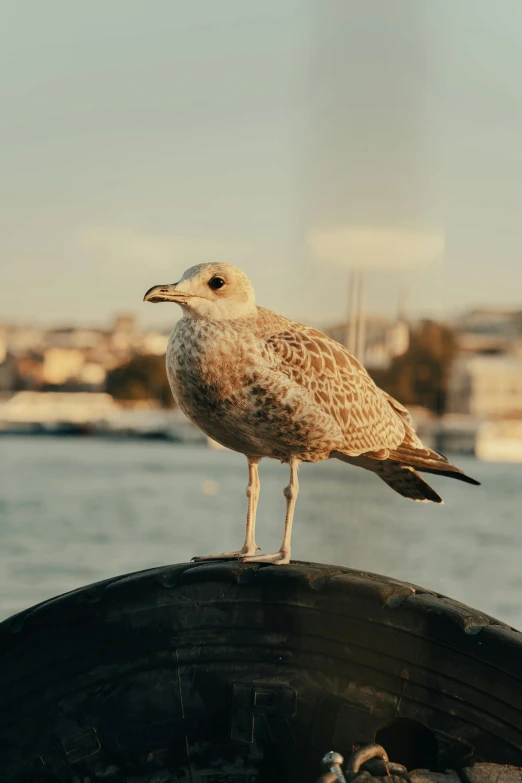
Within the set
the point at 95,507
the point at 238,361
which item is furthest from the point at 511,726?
the point at 95,507

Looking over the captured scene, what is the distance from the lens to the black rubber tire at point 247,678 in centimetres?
174

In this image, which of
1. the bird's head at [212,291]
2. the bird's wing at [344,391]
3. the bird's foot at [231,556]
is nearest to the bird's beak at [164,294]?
the bird's head at [212,291]

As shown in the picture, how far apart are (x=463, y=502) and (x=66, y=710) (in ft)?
110

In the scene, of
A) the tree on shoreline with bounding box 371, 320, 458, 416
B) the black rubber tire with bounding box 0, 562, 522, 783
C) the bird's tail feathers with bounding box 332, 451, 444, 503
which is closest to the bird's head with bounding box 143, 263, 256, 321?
the tree on shoreline with bounding box 371, 320, 458, 416

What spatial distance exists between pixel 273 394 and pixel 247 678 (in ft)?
2.41

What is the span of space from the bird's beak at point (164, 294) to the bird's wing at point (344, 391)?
0.27m

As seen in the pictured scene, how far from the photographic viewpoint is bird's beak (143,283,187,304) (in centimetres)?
221

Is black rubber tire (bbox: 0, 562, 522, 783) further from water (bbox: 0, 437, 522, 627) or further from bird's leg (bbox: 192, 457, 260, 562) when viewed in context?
bird's leg (bbox: 192, 457, 260, 562)

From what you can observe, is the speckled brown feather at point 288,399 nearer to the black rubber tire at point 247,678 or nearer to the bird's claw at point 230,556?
the bird's claw at point 230,556

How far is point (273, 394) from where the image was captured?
2445 mm

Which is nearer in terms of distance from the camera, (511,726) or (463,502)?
(511,726)

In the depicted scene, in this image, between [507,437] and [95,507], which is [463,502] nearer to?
[95,507]

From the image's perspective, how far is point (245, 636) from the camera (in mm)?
1816

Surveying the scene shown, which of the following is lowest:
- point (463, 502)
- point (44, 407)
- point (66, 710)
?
point (44, 407)
